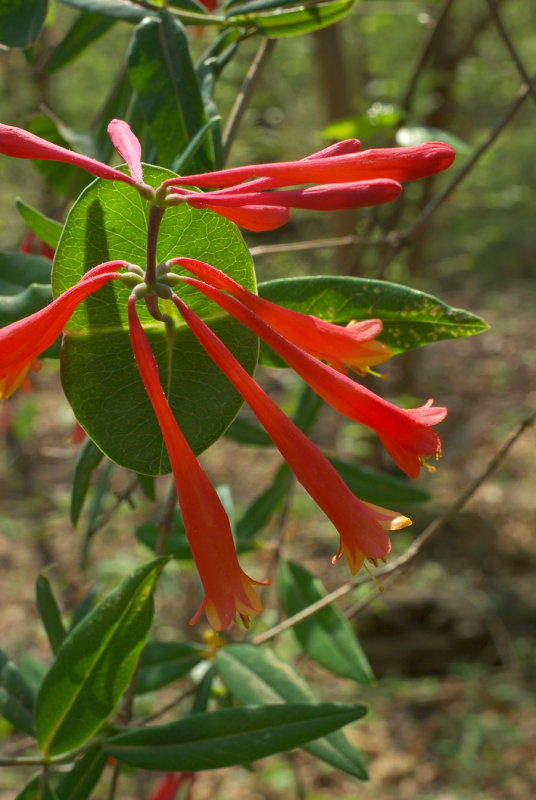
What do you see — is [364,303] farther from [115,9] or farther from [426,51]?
[426,51]

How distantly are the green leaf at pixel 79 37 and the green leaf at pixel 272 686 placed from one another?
978 mm

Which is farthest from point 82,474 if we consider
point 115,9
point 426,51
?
point 426,51

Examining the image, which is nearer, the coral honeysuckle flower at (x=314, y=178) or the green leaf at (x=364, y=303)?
the coral honeysuckle flower at (x=314, y=178)

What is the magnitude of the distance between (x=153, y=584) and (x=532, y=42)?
6.17 meters

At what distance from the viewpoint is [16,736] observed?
3.08m

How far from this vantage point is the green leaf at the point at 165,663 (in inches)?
48.9

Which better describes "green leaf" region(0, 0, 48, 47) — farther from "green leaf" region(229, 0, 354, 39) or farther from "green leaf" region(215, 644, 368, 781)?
"green leaf" region(215, 644, 368, 781)

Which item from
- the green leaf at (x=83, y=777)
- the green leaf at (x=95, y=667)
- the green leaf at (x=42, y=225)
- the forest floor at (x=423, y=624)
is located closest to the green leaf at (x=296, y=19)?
the green leaf at (x=42, y=225)

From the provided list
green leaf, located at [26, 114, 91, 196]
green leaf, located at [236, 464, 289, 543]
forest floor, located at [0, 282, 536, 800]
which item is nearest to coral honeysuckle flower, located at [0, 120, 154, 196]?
green leaf, located at [26, 114, 91, 196]

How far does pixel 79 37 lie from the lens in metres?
1.25

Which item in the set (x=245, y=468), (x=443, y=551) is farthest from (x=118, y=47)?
(x=443, y=551)

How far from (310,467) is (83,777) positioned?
1.66 feet

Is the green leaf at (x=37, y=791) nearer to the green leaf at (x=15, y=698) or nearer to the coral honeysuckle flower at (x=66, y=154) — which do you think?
the green leaf at (x=15, y=698)

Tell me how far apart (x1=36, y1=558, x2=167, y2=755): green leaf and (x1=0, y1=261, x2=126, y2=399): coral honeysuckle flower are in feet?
0.98
